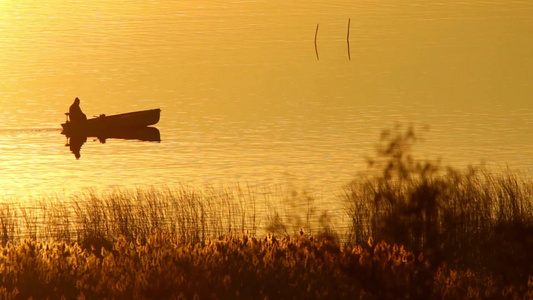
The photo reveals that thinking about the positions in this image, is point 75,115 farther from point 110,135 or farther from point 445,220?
point 445,220

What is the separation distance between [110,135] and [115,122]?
4.23ft

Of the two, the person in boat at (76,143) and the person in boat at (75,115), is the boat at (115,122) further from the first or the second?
the person in boat at (76,143)

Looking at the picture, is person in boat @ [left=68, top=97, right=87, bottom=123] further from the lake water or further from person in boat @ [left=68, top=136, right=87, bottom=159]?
the lake water

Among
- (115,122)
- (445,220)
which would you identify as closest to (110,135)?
(115,122)

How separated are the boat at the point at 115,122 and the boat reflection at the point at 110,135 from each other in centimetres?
16

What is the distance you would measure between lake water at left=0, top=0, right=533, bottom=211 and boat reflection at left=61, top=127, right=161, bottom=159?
0.55 meters

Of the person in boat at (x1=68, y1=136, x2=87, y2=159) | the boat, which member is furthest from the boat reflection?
the boat

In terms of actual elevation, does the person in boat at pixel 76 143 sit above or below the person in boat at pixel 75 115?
below

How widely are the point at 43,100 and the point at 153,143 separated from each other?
20001mm

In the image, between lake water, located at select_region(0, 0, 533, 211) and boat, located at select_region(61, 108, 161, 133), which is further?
boat, located at select_region(61, 108, 161, 133)

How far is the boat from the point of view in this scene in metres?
55.2

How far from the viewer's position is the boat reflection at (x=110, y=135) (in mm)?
55156

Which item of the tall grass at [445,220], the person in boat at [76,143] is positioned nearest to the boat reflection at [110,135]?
the person in boat at [76,143]

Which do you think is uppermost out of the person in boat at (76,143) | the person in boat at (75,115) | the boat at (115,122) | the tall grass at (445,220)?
the person in boat at (75,115)
